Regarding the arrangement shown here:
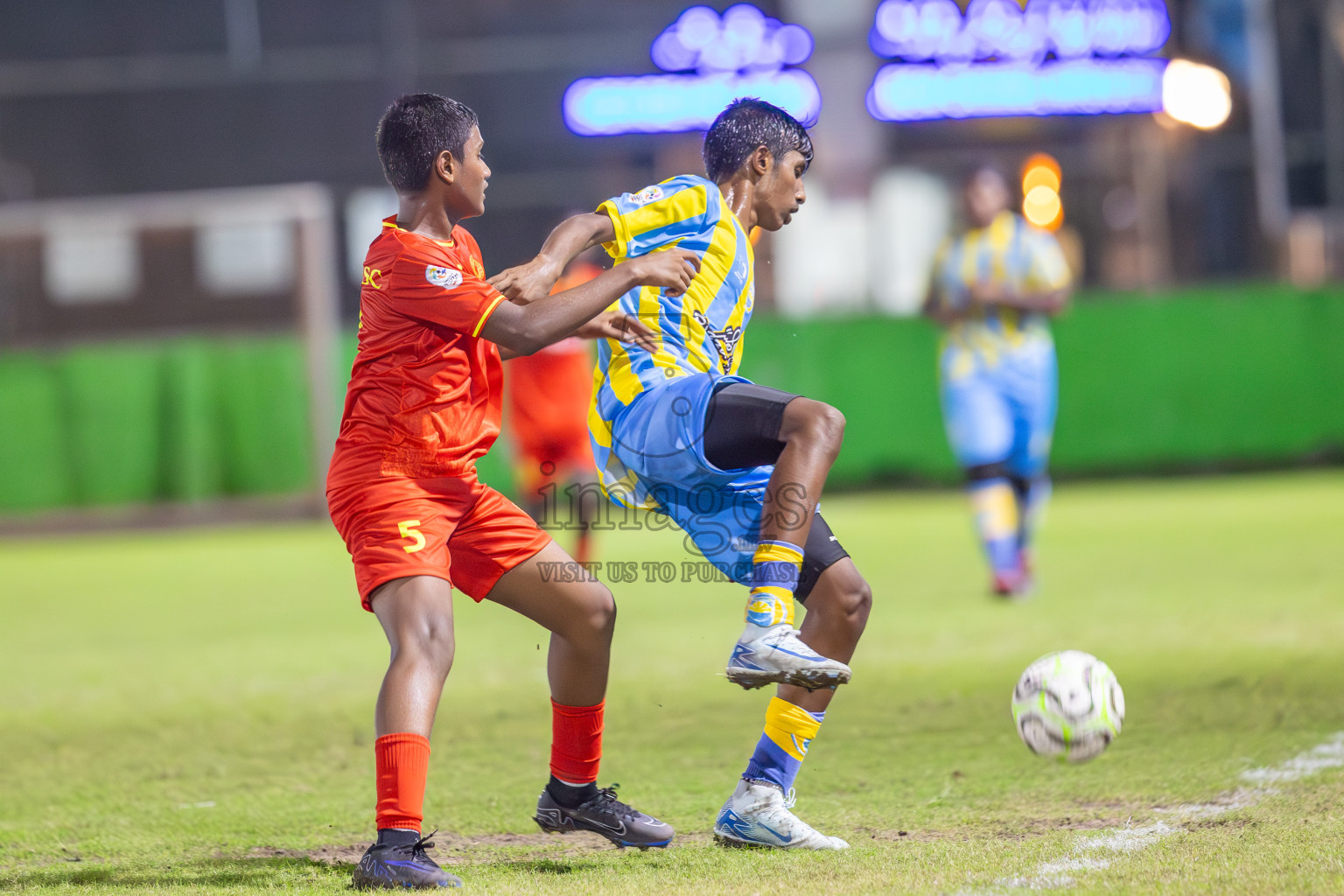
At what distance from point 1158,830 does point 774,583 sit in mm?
1219

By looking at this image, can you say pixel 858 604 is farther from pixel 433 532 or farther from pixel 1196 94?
pixel 1196 94

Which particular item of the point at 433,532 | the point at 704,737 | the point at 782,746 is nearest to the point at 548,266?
the point at 433,532

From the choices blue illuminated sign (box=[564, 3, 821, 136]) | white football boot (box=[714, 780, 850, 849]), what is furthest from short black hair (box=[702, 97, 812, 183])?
blue illuminated sign (box=[564, 3, 821, 136])

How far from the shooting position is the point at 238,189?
19562 millimetres

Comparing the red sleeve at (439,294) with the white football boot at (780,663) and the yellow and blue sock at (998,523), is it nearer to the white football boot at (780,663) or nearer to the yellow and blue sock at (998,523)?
the white football boot at (780,663)

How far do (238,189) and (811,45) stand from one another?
7650 mm

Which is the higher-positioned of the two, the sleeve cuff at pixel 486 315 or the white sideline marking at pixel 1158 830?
the sleeve cuff at pixel 486 315

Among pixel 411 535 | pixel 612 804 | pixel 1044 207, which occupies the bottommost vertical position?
pixel 612 804

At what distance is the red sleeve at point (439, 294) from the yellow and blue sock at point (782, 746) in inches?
51.1

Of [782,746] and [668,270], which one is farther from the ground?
[668,270]

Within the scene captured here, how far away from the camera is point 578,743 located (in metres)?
4.04

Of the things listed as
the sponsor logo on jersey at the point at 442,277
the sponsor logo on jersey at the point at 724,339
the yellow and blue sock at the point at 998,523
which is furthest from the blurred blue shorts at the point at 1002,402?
the sponsor logo on jersey at the point at 442,277

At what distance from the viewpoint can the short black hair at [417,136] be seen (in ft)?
12.1

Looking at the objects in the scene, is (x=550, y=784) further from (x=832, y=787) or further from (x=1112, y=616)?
(x=1112, y=616)
